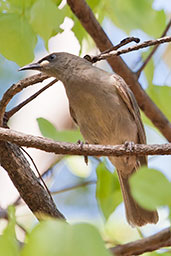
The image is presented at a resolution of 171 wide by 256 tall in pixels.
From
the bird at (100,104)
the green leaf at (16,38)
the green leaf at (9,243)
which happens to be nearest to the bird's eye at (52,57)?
the bird at (100,104)

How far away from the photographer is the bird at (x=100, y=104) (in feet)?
12.8

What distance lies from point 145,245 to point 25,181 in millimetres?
844

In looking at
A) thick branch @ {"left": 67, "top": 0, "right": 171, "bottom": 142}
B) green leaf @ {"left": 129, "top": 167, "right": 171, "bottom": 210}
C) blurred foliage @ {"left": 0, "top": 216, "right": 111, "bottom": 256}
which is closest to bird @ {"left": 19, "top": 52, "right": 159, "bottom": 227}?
thick branch @ {"left": 67, "top": 0, "right": 171, "bottom": 142}

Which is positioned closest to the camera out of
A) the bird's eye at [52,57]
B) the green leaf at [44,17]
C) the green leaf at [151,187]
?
the green leaf at [151,187]

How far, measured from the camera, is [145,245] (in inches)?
114

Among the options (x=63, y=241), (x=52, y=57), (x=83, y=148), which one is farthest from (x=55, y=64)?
(x=63, y=241)

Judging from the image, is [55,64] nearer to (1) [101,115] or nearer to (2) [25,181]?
(1) [101,115]

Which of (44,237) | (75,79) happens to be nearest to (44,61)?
(75,79)

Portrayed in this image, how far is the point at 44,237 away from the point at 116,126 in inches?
113

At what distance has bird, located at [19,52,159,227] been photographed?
12.8 ft

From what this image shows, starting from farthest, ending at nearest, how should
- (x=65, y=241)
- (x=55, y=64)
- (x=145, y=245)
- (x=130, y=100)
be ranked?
(x=55, y=64), (x=130, y=100), (x=145, y=245), (x=65, y=241)

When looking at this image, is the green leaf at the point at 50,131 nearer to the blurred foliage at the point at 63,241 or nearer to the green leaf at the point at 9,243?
the green leaf at the point at 9,243

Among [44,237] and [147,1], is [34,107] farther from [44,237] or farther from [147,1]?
[44,237]

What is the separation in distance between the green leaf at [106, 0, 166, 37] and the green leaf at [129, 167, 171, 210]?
1615 mm
